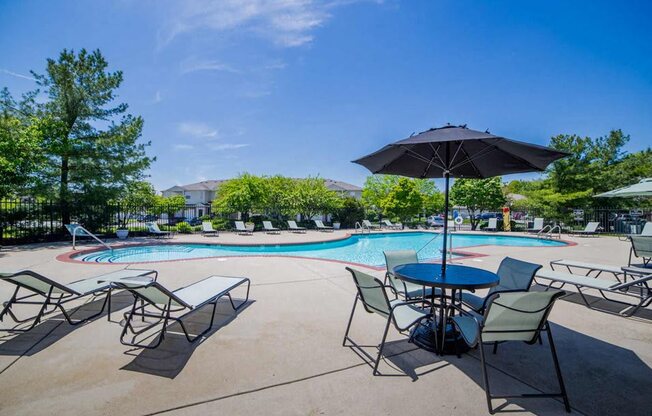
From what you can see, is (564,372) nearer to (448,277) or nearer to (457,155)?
(448,277)

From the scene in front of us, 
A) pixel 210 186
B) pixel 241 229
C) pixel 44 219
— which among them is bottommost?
pixel 241 229

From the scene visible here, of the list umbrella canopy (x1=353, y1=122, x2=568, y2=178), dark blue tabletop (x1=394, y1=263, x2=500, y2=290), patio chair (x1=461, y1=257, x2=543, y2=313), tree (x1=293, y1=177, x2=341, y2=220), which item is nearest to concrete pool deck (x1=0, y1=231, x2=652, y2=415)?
patio chair (x1=461, y1=257, x2=543, y2=313)

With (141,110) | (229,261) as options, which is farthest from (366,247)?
(141,110)

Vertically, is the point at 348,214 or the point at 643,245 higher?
the point at 348,214

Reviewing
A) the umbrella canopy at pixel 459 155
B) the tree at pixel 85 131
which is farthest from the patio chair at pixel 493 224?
the tree at pixel 85 131

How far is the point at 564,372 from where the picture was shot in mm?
2600

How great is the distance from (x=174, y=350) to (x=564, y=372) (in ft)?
12.3

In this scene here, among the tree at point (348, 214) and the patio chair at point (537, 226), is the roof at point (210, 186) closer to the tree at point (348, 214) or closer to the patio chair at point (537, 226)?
the tree at point (348, 214)

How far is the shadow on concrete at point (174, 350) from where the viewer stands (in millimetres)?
2627

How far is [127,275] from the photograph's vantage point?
14.8ft

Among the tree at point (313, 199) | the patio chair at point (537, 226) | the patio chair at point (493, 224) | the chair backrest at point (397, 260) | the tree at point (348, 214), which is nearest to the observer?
the chair backrest at point (397, 260)

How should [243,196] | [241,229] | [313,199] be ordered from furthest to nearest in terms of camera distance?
[313,199] → [243,196] → [241,229]

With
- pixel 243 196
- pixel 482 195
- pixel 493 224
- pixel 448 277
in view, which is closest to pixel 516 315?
pixel 448 277

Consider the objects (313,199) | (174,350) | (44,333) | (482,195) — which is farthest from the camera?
(482,195)
